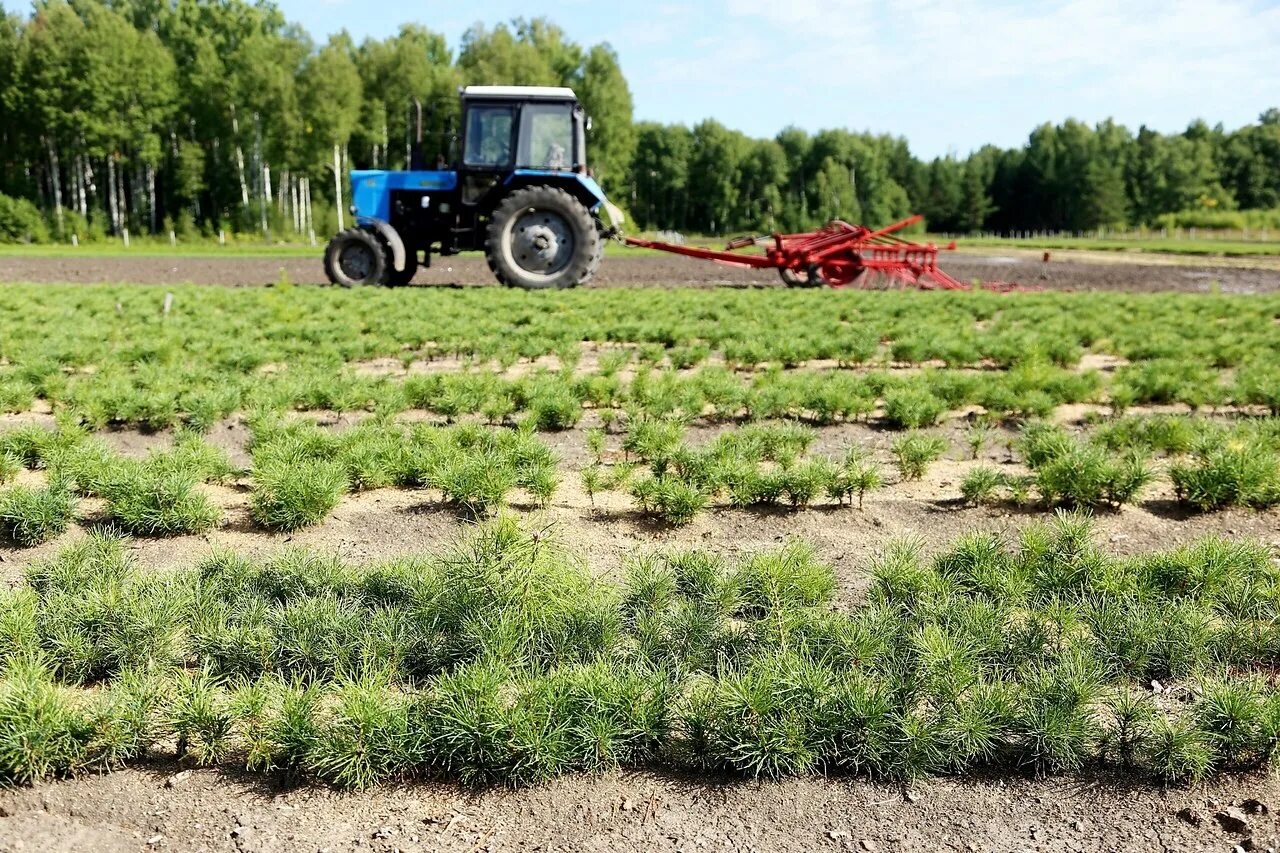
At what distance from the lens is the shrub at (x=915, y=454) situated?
21.9 ft

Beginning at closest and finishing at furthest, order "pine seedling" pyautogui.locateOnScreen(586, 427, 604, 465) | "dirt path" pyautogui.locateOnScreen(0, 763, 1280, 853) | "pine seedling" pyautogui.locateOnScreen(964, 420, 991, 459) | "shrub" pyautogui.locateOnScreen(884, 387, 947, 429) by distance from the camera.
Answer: "dirt path" pyautogui.locateOnScreen(0, 763, 1280, 853), "pine seedling" pyautogui.locateOnScreen(586, 427, 604, 465), "pine seedling" pyautogui.locateOnScreen(964, 420, 991, 459), "shrub" pyautogui.locateOnScreen(884, 387, 947, 429)

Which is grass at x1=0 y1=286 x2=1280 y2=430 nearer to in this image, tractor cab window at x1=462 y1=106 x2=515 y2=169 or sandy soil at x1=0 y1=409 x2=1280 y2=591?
sandy soil at x1=0 y1=409 x2=1280 y2=591

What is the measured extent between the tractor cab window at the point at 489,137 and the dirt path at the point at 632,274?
3331mm

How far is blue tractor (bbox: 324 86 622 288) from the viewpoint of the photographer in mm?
18578

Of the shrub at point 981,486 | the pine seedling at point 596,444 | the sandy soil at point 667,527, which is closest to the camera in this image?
the sandy soil at point 667,527

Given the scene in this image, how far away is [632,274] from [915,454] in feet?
63.8

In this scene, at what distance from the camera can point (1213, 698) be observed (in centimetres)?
363

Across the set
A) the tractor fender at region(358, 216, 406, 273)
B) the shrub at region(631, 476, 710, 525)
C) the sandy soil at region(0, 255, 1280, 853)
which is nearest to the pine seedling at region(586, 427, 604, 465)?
the shrub at region(631, 476, 710, 525)

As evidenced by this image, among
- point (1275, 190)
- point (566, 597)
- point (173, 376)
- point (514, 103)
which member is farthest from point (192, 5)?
point (1275, 190)

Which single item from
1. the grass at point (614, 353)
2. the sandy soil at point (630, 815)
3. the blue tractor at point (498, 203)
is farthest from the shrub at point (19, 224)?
the sandy soil at point (630, 815)

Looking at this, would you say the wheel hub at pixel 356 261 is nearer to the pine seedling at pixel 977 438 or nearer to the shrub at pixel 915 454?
the pine seedling at pixel 977 438

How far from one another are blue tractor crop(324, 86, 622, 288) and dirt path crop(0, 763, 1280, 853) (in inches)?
625

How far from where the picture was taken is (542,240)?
19094 millimetres

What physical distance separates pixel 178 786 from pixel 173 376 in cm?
657
